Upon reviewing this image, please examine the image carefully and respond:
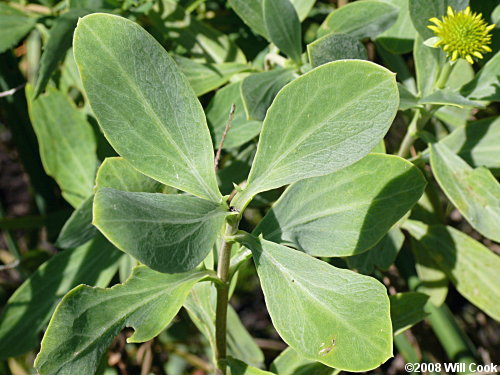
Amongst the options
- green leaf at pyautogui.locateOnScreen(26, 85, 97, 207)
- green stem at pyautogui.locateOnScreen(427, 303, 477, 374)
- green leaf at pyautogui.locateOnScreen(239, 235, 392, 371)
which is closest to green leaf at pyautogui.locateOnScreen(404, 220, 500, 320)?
green stem at pyautogui.locateOnScreen(427, 303, 477, 374)

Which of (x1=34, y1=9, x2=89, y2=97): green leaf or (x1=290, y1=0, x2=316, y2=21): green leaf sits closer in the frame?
(x1=34, y1=9, x2=89, y2=97): green leaf

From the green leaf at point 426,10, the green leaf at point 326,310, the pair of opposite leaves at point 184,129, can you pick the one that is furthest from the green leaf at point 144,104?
the green leaf at point 426,10

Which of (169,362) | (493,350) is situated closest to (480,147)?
(493,350)

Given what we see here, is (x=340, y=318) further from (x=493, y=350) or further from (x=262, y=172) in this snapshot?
(x=493, y=350)

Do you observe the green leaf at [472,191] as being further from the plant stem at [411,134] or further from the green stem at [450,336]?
the green stem at [450,336]

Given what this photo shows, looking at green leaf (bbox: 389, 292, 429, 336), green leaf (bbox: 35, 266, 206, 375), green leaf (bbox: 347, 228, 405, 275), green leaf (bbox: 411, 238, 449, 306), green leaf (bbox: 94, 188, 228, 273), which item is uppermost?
green leaf (bbox: 94, 188, 228, 273)

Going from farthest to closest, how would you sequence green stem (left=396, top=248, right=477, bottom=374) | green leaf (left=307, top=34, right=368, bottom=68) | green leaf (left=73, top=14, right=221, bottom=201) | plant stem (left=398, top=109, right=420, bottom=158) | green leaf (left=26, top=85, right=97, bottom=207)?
green stem (left=396, top=248, right=477, bottom=374) < green leaf (left=26, top=85, right=97, bottom=207) < plant stem (left=398, top=109, right=420, bottom=158) < green leaf (left=307, top=34, right=368, bottom=68) < green leaf (left=73, top=14, right=221, bottom=201)

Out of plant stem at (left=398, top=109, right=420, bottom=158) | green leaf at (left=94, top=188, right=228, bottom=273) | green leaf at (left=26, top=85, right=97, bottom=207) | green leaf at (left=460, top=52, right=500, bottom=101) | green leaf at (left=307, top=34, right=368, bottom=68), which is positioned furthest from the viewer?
green leaf at (left=26, top=85, right=97, bottom=207)

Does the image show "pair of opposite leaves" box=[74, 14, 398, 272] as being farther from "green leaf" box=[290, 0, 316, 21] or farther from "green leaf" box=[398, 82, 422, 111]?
"green leaf" box=[290, 0, 316, 21]
